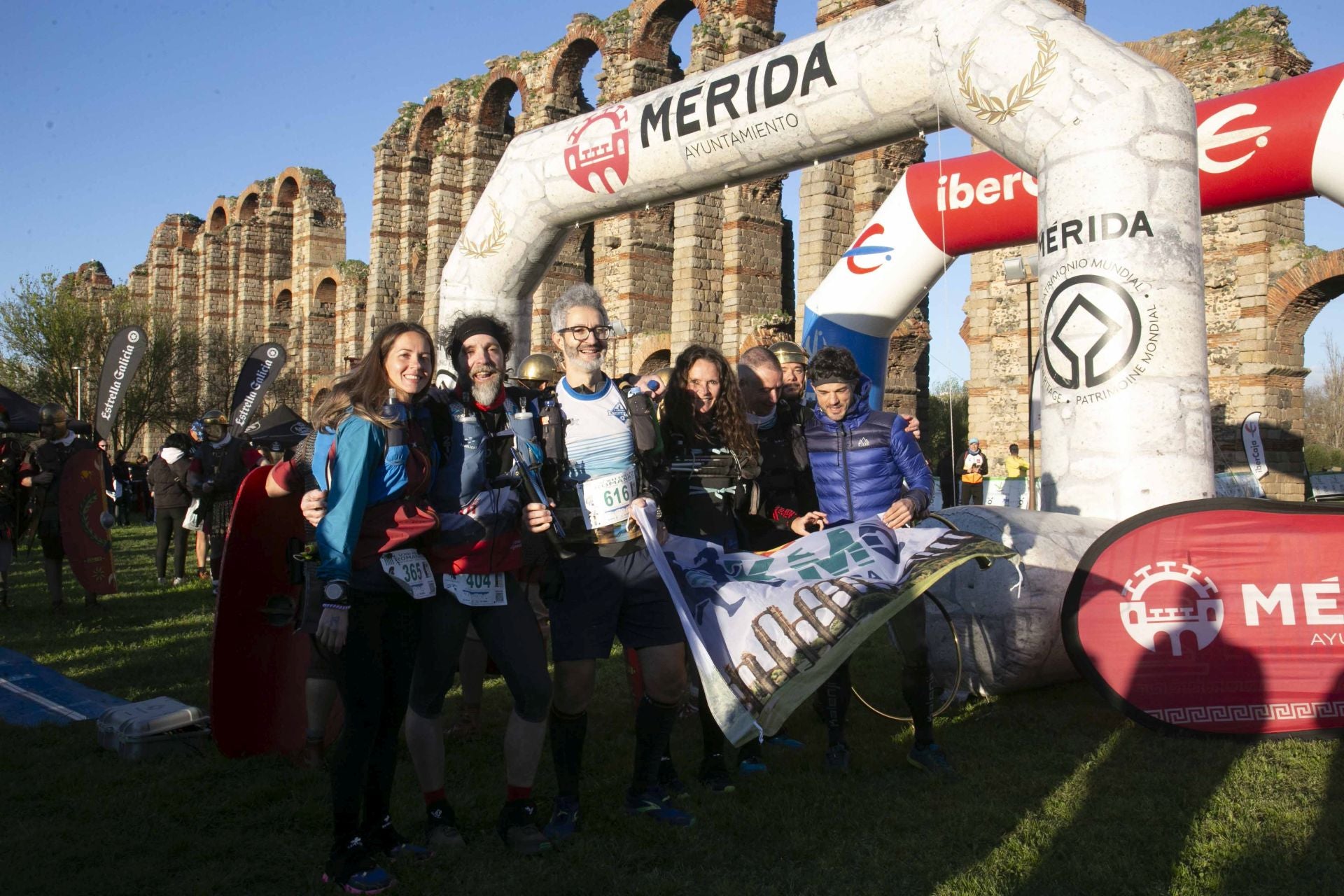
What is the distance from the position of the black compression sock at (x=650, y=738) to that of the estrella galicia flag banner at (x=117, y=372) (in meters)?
13.0

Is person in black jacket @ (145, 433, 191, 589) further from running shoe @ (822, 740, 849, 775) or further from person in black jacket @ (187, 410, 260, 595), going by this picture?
running shoe @ (822, 740, 849, 775)

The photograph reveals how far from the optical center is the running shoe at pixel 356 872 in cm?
345

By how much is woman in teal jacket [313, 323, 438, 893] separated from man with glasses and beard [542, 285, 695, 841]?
59cm

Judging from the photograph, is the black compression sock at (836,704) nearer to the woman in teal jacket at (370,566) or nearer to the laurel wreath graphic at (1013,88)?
the woman in teal jacket at (370,566)

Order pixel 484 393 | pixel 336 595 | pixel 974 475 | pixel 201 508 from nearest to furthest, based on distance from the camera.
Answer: pixel 336 595, pixel 484 393, pixel 201 508, pixel 974 475

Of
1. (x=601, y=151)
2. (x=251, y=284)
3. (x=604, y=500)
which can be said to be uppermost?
(x=251, y=284)

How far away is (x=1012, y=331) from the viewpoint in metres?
18.7

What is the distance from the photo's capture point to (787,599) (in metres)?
Answer: 4.09

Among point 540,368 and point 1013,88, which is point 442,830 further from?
point 1013,88

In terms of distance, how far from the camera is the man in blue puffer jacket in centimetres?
486

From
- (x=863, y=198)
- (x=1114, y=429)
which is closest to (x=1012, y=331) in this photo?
(x=863, y=198)

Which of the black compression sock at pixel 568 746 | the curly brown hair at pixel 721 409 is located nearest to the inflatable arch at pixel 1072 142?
the curly brown hair at pixel 721 409

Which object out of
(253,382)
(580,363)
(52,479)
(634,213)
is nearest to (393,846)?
(580,363)

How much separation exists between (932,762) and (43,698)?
516 centimetres
